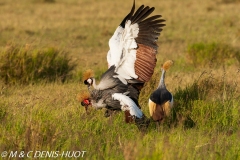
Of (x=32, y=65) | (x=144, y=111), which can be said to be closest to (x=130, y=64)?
(x=144, y=111)

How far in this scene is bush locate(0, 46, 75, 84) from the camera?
973cm

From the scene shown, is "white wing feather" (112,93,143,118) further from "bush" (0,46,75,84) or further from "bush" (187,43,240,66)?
"bush" (187,43,240,66)

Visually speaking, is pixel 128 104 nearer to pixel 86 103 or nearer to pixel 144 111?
pixel 86 103

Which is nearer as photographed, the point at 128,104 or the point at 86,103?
the point at 128,104

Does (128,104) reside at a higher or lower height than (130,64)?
lower

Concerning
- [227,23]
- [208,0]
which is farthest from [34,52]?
[208,0]

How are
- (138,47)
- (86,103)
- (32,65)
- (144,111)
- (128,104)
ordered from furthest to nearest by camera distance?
(32,65), (144,111), (86,103), (138,47), (128,104)

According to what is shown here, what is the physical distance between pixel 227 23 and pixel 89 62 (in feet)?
24.0

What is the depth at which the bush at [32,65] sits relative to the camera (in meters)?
9.73

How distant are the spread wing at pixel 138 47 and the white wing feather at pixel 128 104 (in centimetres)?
18

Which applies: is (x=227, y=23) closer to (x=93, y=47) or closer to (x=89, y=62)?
(x=93, y=47)

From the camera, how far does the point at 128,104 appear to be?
20.1 ft

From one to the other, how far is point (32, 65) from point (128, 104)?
4.25m

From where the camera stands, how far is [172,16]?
22062 millimetres
